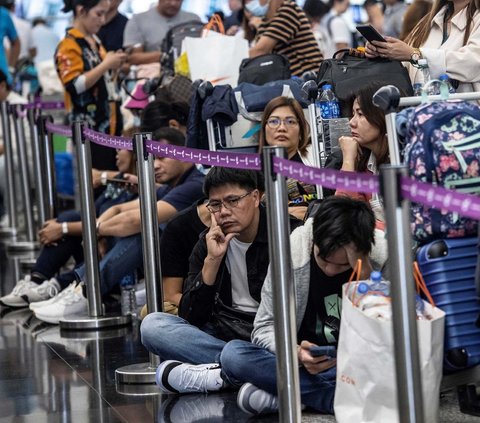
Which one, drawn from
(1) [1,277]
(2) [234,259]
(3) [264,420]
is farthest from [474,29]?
(1) [1,277]

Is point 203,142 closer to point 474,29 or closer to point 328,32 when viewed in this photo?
point 474,29

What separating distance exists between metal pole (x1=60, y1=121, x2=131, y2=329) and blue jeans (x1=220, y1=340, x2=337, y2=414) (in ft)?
6.53

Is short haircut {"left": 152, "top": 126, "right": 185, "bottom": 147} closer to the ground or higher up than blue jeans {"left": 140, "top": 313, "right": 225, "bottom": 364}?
higher up

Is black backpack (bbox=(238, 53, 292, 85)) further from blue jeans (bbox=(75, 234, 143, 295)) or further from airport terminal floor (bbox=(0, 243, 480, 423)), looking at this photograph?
airport terminal floor (bbox=(0, 243, 480, 423))

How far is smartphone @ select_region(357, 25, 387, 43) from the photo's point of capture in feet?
17.4

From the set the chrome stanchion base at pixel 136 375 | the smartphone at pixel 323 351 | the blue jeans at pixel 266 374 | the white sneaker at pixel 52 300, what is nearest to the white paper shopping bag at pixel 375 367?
the smartphone at pixel 323 351

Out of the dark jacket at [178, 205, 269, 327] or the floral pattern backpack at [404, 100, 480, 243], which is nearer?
the floral pattern backpack at [404, 100, 480, 243]

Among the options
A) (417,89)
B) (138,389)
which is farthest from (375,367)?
(417,89)

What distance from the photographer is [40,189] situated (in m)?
9.27

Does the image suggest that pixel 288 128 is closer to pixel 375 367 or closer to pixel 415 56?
pixel 415 56

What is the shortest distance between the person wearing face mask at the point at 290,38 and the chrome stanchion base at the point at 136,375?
2.96 m

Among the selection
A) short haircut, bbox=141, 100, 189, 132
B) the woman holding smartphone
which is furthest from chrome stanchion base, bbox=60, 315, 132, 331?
the woman holding smartphone

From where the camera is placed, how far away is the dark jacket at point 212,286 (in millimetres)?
4928

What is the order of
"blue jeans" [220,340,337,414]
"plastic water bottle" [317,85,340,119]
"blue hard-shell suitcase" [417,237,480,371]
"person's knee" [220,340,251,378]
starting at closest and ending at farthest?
"blue hard-shell suitcase" [417,237,480,371] < "blue jeans" [220,340,337,414] < "person's knee" [220,340,251,378] < "plastic water bottle" [317,85,340,119]
